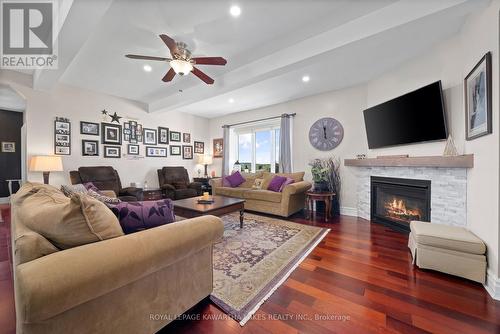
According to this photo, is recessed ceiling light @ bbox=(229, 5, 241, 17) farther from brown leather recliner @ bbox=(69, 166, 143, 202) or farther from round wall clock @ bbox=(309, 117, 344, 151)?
brown leather recliner @ bbox=(69, 166, 143, 202)

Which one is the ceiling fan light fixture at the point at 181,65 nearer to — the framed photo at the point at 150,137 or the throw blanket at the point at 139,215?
the throw blanket at the point at 139,215

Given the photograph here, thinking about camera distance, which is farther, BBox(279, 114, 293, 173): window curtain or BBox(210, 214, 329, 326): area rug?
BBox(279, 114, 293, 173): window curtain

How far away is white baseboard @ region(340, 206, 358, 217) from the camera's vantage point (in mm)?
4128

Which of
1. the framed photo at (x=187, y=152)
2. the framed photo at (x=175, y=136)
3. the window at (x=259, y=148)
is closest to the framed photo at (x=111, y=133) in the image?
the framed photo at (x=175, y=136)

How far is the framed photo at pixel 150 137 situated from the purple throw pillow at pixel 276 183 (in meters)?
3.22

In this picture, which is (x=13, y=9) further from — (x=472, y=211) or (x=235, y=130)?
(x=472, y=211)

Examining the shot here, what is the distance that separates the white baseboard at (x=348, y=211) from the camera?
13.5 feet

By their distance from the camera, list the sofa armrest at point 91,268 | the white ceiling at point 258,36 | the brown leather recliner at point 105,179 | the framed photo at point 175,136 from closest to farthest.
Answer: the sofa armrest at point 91,268 → the white ceiling at point 258,36 → the brown leather recliner at point 105,179 → the framed photo at point 175,136

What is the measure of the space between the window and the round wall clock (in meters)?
1.06

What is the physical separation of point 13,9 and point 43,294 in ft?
10.00

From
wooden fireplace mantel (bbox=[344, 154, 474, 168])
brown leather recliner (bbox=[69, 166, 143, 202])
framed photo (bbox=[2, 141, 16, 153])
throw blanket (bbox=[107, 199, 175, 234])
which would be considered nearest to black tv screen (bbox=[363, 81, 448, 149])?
wooden fireplace mantel (bbox=[344, 154, 474, 168])

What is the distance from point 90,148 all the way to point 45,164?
967 millimetres

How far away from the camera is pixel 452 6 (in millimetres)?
1771

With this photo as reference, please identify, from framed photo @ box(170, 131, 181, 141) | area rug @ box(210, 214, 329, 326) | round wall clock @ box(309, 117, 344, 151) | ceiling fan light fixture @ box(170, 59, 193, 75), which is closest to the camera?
area rug @ box(210, 214, 329, 326)
